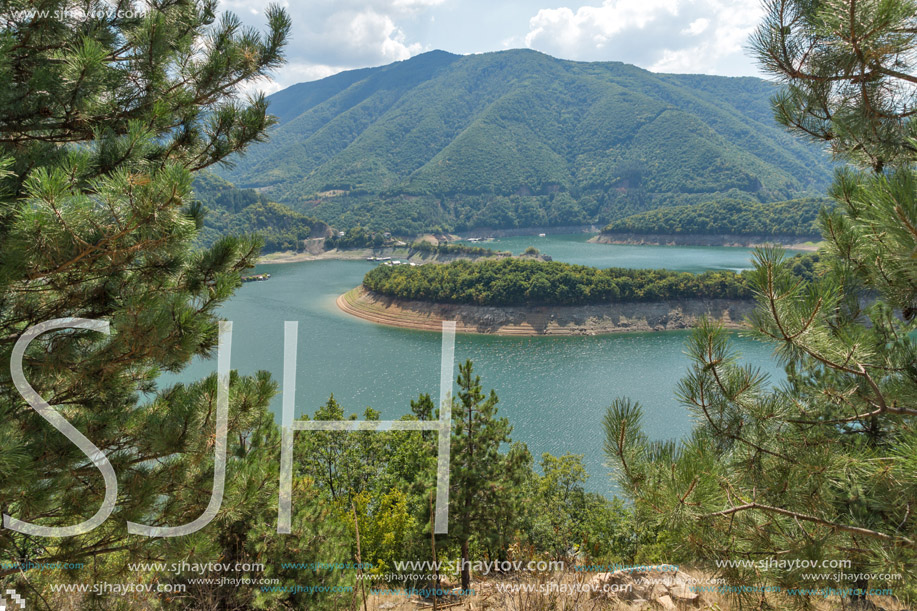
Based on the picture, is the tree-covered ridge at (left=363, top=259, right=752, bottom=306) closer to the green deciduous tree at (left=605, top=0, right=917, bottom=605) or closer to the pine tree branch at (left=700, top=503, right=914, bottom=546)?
the green deciduous tree at (left=605, top=0, right=917, bottom=605)

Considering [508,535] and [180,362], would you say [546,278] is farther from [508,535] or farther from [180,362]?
[180,362]

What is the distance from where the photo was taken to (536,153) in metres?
119

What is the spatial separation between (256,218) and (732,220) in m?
67.8

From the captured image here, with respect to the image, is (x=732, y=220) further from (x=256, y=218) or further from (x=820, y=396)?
(x=820, y=396)

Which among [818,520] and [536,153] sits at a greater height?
[536,153]

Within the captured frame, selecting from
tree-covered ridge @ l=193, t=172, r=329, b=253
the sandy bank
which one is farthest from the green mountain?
the sandy bank

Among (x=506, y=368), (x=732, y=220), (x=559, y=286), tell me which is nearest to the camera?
(x=506, y=368)

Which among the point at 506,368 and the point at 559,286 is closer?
the point at 506,368

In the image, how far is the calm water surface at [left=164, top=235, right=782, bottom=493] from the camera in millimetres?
17688

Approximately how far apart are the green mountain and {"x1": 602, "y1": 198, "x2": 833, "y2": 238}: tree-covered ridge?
12699 millimetres

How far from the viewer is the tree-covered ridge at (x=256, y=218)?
68.1 metres

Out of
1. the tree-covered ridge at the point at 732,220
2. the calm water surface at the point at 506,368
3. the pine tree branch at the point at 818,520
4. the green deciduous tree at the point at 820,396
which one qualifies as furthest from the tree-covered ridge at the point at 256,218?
the pine tree branch at the point at 818,520

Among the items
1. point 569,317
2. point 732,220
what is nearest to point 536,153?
point 732,220

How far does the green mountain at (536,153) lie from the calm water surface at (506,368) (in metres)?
47.7
